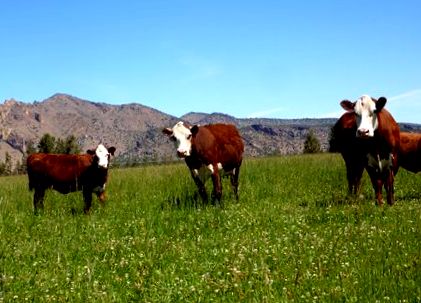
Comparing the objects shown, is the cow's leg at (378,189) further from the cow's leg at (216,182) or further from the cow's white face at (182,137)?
the cow's white face at (182,137)

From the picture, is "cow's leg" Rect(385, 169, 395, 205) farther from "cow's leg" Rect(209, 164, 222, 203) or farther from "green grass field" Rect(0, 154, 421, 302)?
"cow's leg" Rect(209, 164, 222, 203)

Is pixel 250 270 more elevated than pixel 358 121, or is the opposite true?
pixel 358 121

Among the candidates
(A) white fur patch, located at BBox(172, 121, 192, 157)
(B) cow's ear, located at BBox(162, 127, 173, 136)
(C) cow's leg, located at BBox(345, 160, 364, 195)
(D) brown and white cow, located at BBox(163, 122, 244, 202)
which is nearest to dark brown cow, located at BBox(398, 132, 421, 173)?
(C) cow's leg, located at BBox(345, 160, 364, 195)

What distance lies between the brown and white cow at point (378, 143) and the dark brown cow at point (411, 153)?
3023 millimetres

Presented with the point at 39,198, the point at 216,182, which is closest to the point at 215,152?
the point at 216,182

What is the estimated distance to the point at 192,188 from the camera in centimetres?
1680

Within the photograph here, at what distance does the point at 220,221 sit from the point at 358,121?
15.1 feet

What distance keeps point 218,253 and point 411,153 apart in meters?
9.82

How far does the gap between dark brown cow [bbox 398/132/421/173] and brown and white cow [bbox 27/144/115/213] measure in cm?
961

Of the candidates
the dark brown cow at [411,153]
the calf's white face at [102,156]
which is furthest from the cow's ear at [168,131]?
the dark brown cow at [411,153]

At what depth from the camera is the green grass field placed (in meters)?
5.92

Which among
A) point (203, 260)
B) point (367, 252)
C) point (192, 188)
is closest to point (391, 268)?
point (367, 252)

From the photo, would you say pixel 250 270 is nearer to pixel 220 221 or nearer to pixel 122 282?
pixel 122 282

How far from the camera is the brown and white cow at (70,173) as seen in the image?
15.4m
